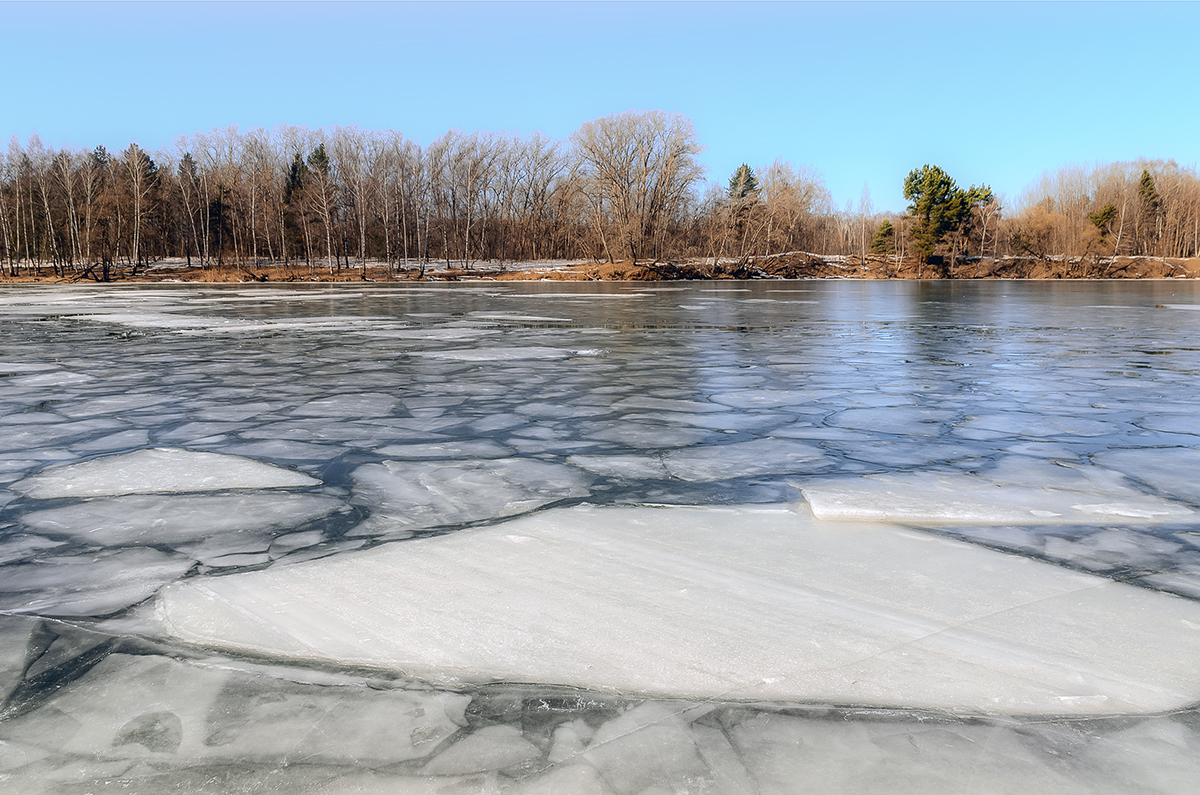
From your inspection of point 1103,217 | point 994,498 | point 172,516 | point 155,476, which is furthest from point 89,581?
point 1103,217

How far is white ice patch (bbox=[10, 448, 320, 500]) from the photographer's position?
8.74 feet

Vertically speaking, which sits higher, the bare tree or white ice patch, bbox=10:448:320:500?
the bare tree

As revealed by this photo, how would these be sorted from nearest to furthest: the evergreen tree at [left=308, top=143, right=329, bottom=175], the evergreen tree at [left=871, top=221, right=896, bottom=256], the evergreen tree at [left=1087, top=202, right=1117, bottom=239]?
the evergreen tree at [left=1087, top=202, right=1117, bottom=239], the evergreen tree at [left=871, top=221, right=896, bottom=256], the evergreen tree at [left=308, top=143, right=329, bottom=175]

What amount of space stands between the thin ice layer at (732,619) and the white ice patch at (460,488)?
29 centimetres

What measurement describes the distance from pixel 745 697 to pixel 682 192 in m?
49.8

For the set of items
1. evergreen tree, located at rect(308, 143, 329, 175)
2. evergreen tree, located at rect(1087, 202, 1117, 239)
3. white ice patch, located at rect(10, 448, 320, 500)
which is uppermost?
evergreen tree, located at rect(308, 143, 329, 175)

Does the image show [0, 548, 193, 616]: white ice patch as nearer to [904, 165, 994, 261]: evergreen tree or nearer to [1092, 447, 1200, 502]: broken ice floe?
[1092, 447, 1200, 502]: broken ice floe

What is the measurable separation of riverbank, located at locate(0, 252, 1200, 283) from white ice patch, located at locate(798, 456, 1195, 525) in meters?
35.1

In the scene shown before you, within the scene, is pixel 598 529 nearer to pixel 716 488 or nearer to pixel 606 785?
pixel 716 488

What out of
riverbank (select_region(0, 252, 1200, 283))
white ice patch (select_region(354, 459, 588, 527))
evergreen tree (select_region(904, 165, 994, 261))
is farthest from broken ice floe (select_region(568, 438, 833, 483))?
evergreen tree (select_region(904, 165, 994, 261))

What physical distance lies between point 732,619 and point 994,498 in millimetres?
1340

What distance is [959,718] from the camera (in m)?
1.28

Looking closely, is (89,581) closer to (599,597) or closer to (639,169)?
(599,597)

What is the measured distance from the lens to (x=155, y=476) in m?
2.81
